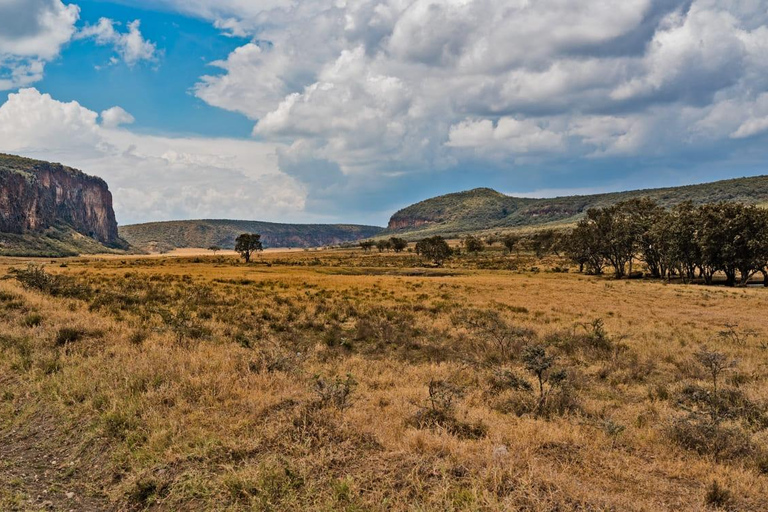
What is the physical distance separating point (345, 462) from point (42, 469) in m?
4.54

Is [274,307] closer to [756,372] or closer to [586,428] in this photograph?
[586,428]

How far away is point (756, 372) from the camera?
1329 cm

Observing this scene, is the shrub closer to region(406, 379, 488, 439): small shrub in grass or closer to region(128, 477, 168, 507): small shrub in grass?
region(406, 379, 488, 439): small shrub in grass

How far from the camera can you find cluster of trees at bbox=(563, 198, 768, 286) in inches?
2135

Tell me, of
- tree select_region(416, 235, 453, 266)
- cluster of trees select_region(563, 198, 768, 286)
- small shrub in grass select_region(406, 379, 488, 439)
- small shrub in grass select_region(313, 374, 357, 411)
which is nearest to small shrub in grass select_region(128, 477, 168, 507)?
small shrub in grass select_region(313, 374, 357, 411)

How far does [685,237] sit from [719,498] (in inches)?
2627

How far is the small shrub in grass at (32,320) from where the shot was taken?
524 inches

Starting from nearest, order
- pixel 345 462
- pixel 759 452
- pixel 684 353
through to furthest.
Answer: pixel 345 462 → pixel 759 452 → pixel 684 353

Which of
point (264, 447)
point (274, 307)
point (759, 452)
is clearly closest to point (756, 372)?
point (759, 452)

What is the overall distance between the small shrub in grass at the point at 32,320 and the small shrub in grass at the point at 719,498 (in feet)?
57.9

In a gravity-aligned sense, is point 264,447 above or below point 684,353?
above

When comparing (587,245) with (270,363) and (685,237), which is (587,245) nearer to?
(685,237)

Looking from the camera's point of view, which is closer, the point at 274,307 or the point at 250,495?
the point at 250,495

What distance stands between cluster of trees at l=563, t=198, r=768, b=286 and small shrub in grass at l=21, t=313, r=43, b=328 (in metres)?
69.3
